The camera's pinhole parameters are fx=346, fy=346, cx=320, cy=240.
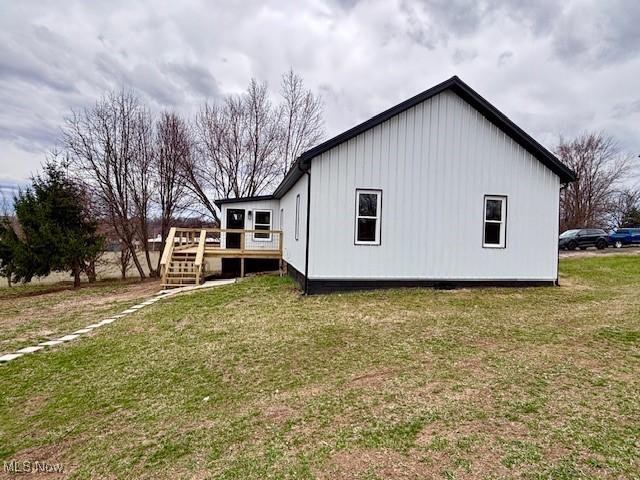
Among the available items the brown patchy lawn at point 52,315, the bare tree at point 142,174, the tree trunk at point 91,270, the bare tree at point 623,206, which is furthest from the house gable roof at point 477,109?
the bare tree at point 623,206

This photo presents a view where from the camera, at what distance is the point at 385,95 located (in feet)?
58.0

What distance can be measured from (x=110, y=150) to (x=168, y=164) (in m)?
2.93

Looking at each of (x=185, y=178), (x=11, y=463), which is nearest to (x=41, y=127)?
(x=185, y=178)

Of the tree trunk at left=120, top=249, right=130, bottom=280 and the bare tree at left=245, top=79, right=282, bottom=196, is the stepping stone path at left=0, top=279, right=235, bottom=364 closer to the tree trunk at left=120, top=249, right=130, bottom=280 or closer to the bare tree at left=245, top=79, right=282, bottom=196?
the tree trunk at left=120, top=249, right=130, bottom=280

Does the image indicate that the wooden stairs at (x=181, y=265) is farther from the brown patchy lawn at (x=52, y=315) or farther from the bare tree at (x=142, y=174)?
the bare tree at (x=142, y=174)

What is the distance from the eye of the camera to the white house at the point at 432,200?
8.77m

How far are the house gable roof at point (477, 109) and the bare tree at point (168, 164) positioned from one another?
1328 centimetres

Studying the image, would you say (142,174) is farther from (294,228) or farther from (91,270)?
(294,228)

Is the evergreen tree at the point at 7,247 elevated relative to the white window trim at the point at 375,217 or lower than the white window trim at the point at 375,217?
lower

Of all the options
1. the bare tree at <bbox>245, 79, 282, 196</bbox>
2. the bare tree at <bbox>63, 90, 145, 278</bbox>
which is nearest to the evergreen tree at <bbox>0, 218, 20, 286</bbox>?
the bare tree at <bbox>63, 90, 145, 278</bbox>

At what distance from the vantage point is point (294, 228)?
37.2 ft

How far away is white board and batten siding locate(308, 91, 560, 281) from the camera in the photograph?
880 cm

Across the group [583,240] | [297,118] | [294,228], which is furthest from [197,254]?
[583,240]

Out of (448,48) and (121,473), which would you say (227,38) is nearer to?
(448,48)
